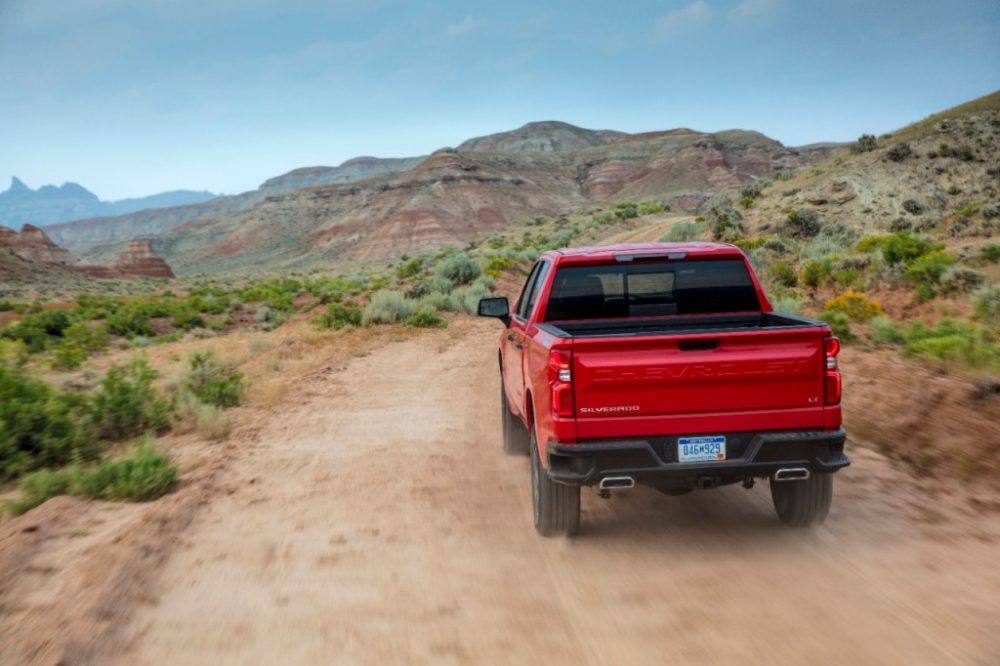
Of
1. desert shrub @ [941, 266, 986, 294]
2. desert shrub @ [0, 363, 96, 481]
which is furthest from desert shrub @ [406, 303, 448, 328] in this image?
desert shrub @ [0, 363, 96, 481]

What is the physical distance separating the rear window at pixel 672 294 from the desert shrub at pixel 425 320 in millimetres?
13100

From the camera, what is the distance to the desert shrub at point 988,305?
1168 cm

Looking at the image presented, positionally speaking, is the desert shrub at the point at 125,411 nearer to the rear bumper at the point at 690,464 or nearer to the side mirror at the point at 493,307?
the side mirror at the point at 493,307

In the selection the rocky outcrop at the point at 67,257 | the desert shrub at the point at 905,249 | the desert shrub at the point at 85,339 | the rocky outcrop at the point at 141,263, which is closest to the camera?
the desert shrub at the point at 905,249

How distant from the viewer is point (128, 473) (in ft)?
21.7

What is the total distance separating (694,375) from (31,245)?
103183 mm

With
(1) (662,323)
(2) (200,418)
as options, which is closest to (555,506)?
(1) (662,323)

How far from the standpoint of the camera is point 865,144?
41.5 m

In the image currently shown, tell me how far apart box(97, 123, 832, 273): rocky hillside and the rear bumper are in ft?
298

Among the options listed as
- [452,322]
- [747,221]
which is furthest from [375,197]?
[452,322]

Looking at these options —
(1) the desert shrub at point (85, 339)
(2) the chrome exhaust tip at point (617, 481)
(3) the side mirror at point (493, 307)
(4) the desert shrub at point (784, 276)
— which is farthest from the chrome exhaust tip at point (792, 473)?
(1) the desert shrub at point (85, 339)

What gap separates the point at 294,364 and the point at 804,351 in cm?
1109

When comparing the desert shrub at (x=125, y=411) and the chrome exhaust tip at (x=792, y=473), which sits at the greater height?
the chrome exhaust tip at (x=792, y=473)

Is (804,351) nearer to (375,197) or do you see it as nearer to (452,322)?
(452,322)
